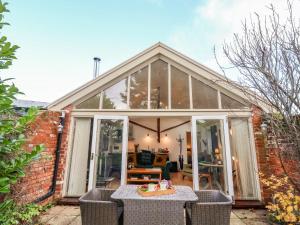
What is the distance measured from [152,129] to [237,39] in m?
10.2

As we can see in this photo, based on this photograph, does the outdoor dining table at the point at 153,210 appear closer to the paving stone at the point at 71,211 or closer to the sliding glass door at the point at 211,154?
the paving stone at the point at 71,211

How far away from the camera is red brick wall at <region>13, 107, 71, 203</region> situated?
11.5 feet

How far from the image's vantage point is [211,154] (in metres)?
4.66

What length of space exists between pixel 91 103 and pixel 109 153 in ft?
5.01

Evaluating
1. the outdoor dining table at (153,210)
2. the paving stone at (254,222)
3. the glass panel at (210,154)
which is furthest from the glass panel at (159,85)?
the paving stone at (254,222)

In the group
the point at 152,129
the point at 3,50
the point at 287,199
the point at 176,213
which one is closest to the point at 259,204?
the point at 287,199

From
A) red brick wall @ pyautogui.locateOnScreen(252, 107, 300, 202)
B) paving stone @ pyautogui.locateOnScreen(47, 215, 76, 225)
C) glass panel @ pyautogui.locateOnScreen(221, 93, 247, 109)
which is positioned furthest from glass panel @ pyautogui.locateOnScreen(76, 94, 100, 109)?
red brick wall @ pyautogui.locateOnScreen(252, 107, 300, 202)

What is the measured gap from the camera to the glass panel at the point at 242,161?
4.48 meters

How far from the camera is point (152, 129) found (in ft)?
40.7

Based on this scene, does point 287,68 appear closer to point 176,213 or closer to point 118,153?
point 176,213

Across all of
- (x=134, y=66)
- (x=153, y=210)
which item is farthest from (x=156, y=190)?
(x=134, y=66)

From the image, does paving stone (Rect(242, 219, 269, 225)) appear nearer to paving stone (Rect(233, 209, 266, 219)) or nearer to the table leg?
paving stone (Rect(233, 209, 266, 219))

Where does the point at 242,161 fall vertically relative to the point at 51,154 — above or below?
below

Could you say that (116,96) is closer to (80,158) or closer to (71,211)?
(80,158)
